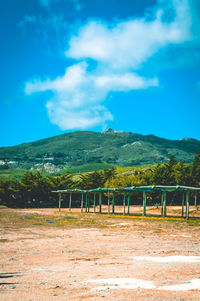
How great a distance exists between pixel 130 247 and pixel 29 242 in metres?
3.72

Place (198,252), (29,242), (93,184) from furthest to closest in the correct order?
(93,184), (29,242), (198,252)

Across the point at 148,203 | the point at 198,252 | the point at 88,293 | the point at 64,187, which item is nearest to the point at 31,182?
the point at 64,187

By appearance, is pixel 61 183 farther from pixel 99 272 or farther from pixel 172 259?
pixel 99 272

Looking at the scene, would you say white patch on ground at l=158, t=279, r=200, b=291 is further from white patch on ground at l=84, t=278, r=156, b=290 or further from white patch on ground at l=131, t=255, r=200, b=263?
white patch on ground at l=131, t=255, r=200, b=263

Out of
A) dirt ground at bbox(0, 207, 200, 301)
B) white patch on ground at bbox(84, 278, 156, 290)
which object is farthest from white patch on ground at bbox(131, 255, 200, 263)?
white patch on ground at bbox(84, 278, 156, 290)

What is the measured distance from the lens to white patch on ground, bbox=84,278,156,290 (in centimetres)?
506

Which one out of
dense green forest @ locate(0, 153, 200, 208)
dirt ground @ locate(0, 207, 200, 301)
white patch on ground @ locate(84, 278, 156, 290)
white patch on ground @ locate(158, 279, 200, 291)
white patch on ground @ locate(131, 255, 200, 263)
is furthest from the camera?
dense green forest @ locate(0, 153, 200, 208)

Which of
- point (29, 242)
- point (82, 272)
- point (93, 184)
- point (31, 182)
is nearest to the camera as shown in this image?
point (82, 272)

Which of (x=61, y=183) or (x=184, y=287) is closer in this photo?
(x=184, y=287)

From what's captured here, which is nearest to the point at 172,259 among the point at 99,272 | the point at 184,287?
the point at 99,272

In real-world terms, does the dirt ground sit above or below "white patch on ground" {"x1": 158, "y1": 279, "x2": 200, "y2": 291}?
below

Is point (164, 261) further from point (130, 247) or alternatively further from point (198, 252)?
point (130, 247)

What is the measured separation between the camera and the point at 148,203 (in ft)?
162

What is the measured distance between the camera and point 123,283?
17.4ft
